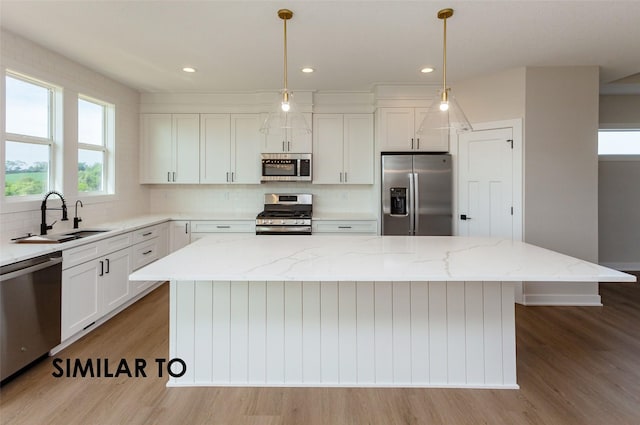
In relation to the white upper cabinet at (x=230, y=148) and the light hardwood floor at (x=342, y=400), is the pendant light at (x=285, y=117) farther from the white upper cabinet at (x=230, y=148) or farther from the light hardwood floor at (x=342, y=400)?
the white upper cabinet at (x=230, y=148)

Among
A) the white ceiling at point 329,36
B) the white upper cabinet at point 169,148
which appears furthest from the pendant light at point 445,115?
the white upper cabinet at point 169,148

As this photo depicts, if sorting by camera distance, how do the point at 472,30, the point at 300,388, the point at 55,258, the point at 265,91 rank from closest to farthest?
1. the point at 300,388
2. the point at 55,258
3. the point at 472,30
4. the point at 265,91

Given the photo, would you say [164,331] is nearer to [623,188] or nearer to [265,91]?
[265,91]

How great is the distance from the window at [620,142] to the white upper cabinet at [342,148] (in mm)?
3389

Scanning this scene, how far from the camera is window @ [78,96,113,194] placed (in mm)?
3727

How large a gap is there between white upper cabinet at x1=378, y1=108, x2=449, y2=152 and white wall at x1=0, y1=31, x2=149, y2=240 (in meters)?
3.22

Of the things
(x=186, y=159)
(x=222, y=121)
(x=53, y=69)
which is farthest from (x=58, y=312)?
(x=222, y=121)

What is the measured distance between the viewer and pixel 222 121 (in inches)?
184

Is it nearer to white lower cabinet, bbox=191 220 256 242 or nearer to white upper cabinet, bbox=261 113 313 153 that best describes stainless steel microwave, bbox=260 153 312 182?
white upper cabinet, bbox=261 113 313 153

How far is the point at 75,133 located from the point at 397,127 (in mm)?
3553

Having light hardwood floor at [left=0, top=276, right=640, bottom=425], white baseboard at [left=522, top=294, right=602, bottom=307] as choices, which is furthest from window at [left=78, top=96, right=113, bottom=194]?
white baseboard at [left=522, top=294, right=602, bottom=307]

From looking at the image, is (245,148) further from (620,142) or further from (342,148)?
(620,142)

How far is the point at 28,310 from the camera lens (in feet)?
7.45

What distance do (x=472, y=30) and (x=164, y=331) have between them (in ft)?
11.8
